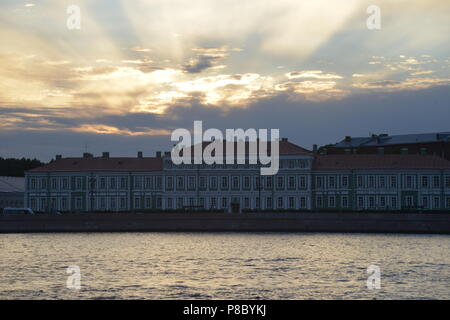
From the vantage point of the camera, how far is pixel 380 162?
80.0 meters

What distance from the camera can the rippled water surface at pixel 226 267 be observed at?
28.1 m

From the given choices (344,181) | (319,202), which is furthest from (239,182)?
(344,181)

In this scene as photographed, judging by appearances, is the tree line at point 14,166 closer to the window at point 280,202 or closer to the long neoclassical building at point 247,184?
the long neoclassical building at point 247,184

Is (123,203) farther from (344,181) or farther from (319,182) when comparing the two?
(344,181)

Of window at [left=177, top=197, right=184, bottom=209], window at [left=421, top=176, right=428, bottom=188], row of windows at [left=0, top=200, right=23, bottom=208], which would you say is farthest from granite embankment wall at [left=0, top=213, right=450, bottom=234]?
row of windows at [left=0, top=200, right=23, bottom=208]

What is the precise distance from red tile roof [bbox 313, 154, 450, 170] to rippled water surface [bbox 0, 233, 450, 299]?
2092cm

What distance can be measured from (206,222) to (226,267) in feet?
103

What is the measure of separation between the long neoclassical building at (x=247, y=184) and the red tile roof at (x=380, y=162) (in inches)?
4.2

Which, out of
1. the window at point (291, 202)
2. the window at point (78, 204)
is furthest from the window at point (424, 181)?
the window at point (78, 204)

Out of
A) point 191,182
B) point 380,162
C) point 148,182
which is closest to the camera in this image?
point 380,162

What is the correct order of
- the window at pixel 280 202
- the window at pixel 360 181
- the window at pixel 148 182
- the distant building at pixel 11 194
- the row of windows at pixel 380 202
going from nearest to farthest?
the row of windows at pixel 380 202 < the window at pixel 360 181 < the window at pixel 280 202 < the window at pixel 148 182 < the distant building at pixel 11 194

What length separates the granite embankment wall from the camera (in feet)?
211

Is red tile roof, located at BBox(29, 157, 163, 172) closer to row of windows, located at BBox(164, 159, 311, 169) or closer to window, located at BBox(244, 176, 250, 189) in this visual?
row of windows, located at BBox(164, 159, 311, 169)

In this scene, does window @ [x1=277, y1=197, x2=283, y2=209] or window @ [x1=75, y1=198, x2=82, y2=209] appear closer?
window @ [x1=277, y1=197, x2=283, y2=209]
